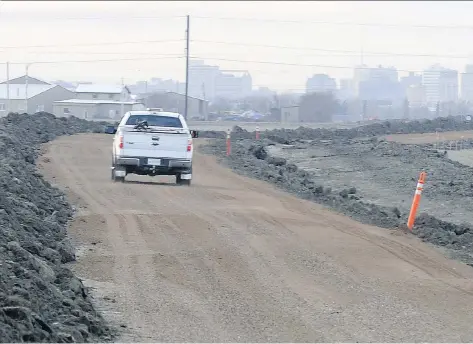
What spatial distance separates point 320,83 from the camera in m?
98.9

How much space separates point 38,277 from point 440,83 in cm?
6781

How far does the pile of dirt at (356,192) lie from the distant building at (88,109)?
88.7 ft

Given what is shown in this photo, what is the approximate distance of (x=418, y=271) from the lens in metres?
13.4

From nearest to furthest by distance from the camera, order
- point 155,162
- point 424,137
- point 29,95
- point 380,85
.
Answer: point 155,162
point 424,137
point 29,95
point 380,85

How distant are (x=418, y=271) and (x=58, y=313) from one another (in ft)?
19.1

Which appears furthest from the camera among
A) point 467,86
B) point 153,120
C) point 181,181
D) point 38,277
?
point 467,86

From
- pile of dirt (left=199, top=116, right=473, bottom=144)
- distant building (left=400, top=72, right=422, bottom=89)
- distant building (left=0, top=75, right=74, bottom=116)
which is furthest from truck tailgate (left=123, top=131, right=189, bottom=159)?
distant building (left=400, top=72, right=422, bottom=89)

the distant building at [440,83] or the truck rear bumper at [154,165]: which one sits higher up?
the distant building at [440,83]

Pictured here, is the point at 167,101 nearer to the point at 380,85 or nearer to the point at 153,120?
the point at 380,85

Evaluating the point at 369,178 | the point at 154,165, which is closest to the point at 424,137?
the point at 369,178

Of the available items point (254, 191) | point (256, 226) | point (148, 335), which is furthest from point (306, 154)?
point (148, 335)

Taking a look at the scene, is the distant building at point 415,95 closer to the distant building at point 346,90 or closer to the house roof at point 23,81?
the distant building at point 346,90

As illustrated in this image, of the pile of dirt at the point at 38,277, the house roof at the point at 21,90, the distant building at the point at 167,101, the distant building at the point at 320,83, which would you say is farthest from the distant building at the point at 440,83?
the pile of dirt at the point at 38,277

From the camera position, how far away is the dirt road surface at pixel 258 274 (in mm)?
9789
